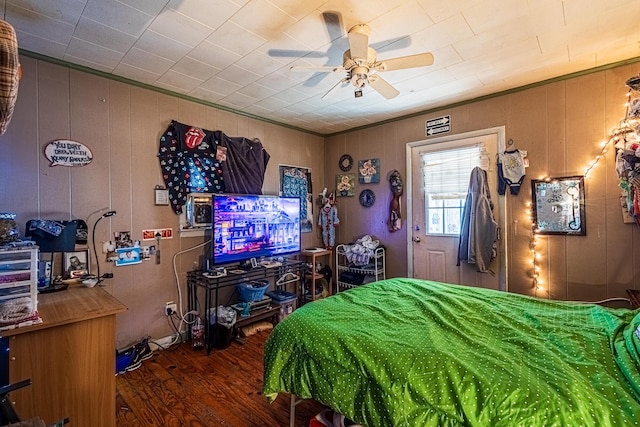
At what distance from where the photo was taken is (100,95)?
2537 millimetres

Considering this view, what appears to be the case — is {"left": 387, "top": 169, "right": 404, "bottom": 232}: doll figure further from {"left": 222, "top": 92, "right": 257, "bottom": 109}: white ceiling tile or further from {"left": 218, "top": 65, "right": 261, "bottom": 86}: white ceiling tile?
→ {"left": 218, "top": 65, "right": 261, "bottom": 86}: white ceiling tile

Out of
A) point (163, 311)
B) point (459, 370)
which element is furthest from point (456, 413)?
point (163, 311)

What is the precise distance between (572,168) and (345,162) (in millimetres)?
2555

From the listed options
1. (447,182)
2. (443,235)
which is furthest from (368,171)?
(443,235)

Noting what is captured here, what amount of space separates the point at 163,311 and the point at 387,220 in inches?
108

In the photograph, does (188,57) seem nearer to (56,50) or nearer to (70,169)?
(56,50)

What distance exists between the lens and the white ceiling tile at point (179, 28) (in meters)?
1.84

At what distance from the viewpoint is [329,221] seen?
4.33 m

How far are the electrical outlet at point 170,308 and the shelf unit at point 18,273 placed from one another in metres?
1.40

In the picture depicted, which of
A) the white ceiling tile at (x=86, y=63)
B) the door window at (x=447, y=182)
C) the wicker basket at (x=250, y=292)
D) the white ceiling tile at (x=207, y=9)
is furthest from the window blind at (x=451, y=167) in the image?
the white ceiling tile at (x=86, y=63)

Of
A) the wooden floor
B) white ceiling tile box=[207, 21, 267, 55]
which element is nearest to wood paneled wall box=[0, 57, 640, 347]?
the wooden floor

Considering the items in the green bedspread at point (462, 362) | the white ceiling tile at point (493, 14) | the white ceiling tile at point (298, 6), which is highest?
the white ceiling tile at point (298, 6)

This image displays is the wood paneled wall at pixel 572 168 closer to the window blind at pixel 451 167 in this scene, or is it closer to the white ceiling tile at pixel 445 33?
the window blind at pixel 451 167

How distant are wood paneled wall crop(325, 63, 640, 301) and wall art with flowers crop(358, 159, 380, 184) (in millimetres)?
1046
